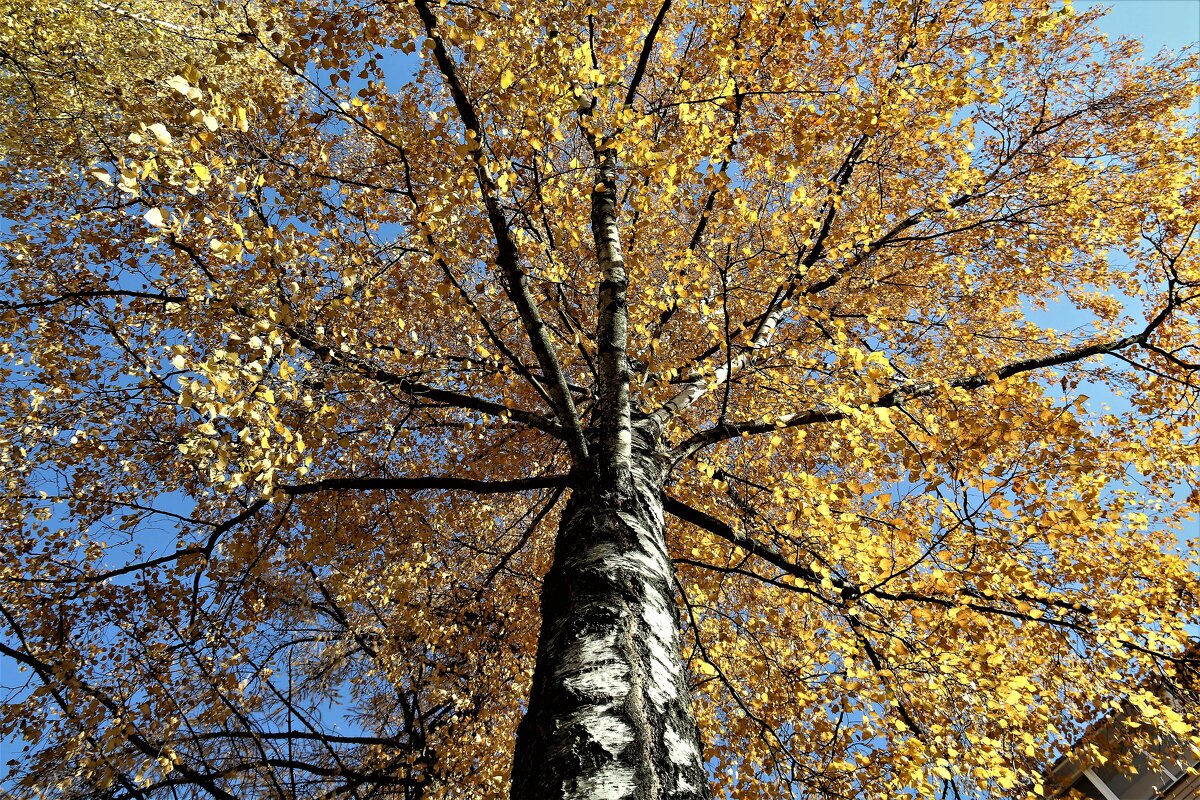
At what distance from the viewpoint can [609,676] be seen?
2.16 meters

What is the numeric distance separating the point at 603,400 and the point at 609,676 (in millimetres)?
2019

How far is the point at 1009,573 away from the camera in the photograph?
4160 mm

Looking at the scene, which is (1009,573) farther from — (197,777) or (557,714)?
(197,777)

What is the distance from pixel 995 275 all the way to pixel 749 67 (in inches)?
219

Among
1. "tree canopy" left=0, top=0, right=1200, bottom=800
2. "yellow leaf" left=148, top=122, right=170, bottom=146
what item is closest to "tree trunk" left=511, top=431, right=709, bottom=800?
"tree canopy" left=0, top=0, right=1200, bottom=800

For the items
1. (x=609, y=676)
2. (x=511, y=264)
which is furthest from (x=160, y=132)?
(x=609, y=676)

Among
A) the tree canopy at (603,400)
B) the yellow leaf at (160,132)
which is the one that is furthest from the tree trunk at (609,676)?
the yellow leaf at (160,132)

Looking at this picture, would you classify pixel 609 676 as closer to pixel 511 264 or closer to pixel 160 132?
pixel 511 264

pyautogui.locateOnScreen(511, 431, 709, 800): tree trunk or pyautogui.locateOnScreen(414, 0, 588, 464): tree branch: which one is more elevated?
pyautogui.locateOnScreen(414, 0, 588, 464): tree branch

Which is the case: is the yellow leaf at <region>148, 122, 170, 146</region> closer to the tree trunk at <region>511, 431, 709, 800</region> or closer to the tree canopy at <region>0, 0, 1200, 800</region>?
the tree canopy at <region>0, 0, 1200, 800</region>

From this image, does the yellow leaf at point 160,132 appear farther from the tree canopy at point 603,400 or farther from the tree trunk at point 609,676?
the tree trunk at point 609,676

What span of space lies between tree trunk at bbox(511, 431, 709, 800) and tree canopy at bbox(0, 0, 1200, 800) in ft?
0.20

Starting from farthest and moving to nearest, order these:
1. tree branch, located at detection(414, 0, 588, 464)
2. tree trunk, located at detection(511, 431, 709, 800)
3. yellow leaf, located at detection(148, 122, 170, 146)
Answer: tree branch, located at detection(414, 0, 588, 464) < yellow leaf, located at detection(148, 122, 170, 146) < tree trunk, located at detection(511, 431, 709, 800)

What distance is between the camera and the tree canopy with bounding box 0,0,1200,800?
148 inches
